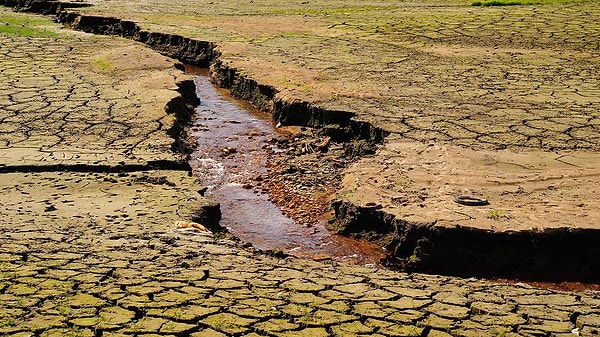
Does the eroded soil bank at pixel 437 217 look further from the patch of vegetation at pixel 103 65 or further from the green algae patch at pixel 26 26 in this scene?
the green algae patch at pixel 26 26

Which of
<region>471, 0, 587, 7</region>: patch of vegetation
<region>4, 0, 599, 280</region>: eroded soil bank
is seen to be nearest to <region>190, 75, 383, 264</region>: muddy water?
<region>4, 0, 599, 280</region>: eroded soil bank

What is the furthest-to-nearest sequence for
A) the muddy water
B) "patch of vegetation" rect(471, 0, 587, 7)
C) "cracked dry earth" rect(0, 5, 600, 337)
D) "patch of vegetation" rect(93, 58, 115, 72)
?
1. "patch of vegetation" rect(471, 0, 587, 7)
2. "patch of vegetation" rect(93, 58, 115, 72)
3. the muddy water
4. "cracked dry earth" rect(0, 5, 600, 337)

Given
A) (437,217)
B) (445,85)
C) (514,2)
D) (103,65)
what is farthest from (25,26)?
(437,217)

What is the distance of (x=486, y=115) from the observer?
8523mm

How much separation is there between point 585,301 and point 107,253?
254 centimetres

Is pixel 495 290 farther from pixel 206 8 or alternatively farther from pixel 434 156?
pixel 206 8

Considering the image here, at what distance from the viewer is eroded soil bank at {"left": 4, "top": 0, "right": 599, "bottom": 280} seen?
18.7ft

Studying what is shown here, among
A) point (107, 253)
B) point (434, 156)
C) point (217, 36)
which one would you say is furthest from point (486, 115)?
point (217, 36)

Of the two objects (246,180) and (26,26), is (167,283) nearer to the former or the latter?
(246,180)

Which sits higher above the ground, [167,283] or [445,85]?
[445,85]

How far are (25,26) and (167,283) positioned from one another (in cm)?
1035

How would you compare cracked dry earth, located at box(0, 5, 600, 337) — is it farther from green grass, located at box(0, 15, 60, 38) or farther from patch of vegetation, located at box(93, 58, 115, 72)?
green grass, located at box(0, 15, 60, 38)

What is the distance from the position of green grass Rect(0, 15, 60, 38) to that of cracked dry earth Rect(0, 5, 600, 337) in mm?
6072

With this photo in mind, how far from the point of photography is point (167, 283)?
4809mm
